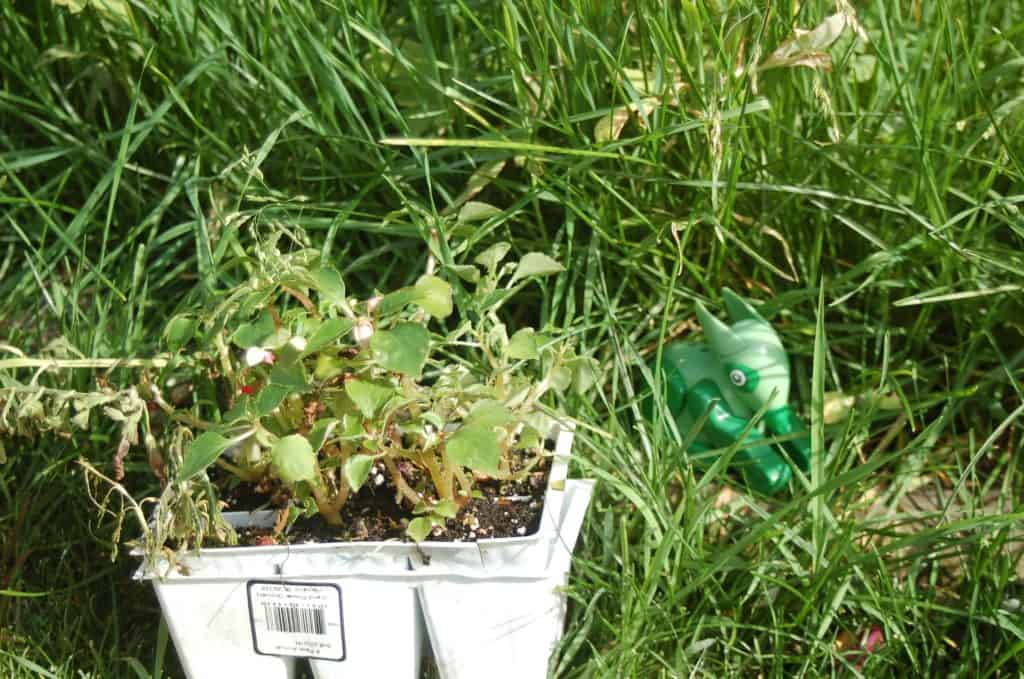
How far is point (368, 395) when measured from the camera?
1.17m

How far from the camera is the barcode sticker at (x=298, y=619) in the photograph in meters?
1.29

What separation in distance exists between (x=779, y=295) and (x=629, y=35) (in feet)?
1.36

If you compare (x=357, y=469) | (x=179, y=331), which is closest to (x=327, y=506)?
(x=357, y=469)

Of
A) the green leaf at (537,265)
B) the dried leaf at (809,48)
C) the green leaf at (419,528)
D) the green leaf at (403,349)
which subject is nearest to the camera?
the green leaf at (403,349)

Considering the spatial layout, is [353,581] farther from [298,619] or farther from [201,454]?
[201,454]

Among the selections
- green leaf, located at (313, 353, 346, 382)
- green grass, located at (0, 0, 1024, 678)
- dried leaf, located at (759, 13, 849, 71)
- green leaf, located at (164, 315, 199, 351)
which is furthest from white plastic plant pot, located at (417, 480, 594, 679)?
dried leaf, located at (759, 13, 849, 71)

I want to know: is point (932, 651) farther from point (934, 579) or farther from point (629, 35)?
point (629, 35)

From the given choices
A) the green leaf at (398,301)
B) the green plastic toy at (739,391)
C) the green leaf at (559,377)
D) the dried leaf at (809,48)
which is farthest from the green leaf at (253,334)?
the dried leaf at (809,48)

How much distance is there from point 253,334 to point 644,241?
24.4 inches

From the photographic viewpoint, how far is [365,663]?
1.32 metres

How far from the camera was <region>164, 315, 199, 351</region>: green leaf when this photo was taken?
1.28 meters

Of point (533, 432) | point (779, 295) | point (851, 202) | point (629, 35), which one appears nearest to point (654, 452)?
point (533, 432)

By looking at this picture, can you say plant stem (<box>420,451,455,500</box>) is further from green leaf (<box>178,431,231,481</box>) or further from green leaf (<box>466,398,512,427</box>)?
green leaf (<box>178,431,231,481</box>)

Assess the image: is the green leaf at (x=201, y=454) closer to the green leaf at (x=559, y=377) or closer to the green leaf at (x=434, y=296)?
the green leaf at (x=434, y=296)
